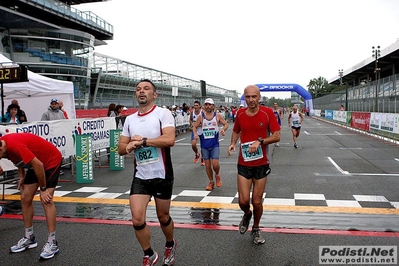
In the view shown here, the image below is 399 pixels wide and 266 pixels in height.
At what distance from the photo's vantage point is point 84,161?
9016 mm

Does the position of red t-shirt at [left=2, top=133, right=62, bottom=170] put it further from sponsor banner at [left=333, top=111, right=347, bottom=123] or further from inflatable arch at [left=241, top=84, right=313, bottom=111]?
inflatable arch at [left=241, top=84, right=313, bottom=111]

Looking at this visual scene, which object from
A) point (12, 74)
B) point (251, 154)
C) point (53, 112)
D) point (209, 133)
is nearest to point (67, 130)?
point (53, 112)

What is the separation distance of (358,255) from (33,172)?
3934 mm

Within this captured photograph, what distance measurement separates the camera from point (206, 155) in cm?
822

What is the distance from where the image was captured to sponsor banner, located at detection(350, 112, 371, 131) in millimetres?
23719

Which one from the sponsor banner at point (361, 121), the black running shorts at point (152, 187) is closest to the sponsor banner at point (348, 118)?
the sponsor banner at point (361, 121)

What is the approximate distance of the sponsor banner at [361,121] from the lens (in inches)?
934

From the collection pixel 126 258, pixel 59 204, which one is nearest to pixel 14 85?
pixel 59 204

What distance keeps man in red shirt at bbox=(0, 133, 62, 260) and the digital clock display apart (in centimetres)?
503

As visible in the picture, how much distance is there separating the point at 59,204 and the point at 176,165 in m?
5.09

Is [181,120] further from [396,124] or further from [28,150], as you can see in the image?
[28,150]

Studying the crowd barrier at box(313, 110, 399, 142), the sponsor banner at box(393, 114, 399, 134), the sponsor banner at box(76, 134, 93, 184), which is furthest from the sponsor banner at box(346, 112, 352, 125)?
the sponsor banner at box(76, 134, 93, 184)

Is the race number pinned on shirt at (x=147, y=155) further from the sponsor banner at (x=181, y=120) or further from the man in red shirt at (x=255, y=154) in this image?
the sponsor banner at (x=181, y=120)

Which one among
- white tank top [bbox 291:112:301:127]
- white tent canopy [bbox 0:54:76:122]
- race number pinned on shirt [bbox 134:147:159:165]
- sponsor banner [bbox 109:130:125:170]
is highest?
white tent canopy [bbox 0:54:76:122]
